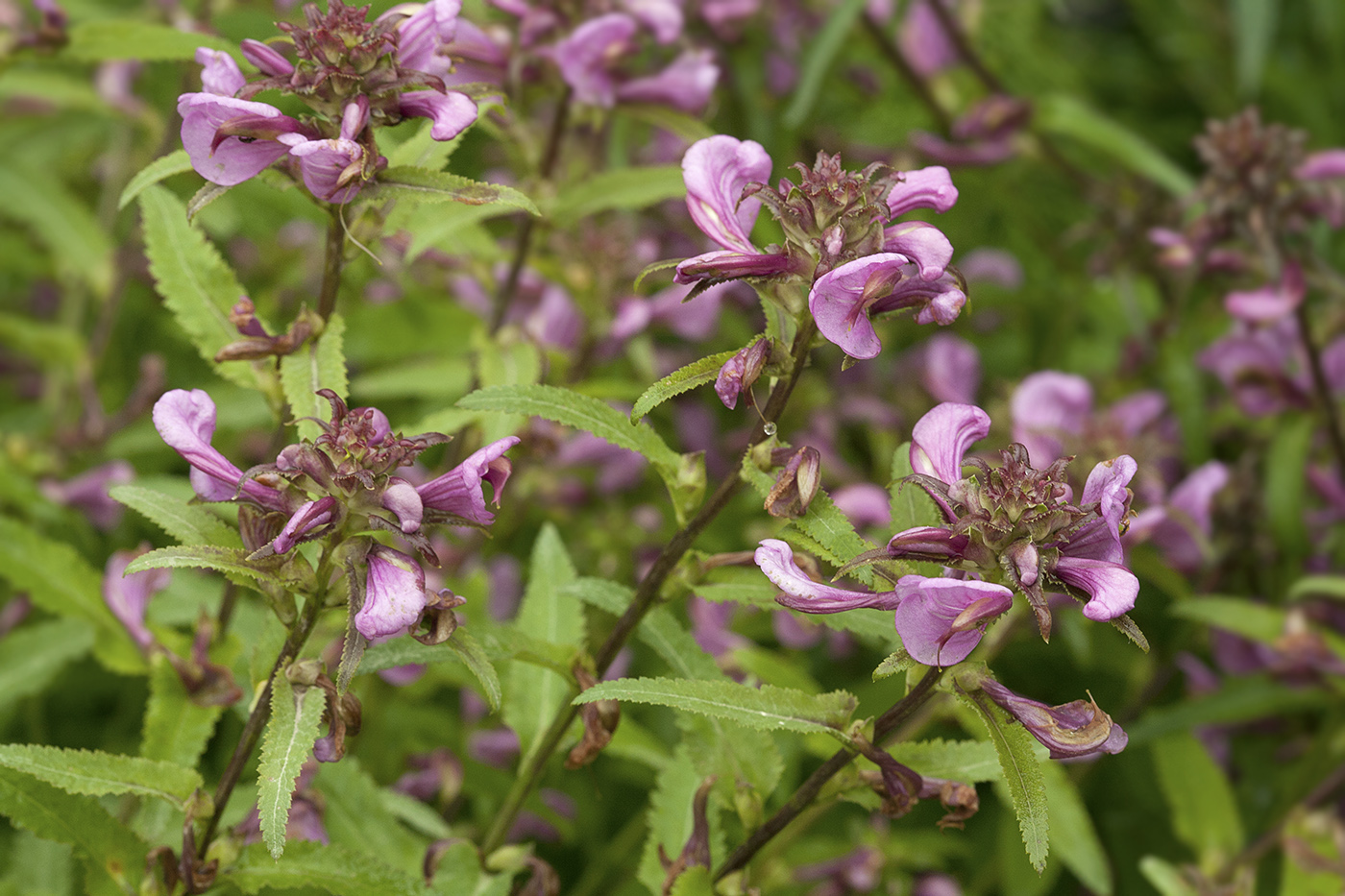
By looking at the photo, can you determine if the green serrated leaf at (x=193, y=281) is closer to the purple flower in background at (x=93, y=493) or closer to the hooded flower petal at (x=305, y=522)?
the hooded flower petal at (x=305, y=522)

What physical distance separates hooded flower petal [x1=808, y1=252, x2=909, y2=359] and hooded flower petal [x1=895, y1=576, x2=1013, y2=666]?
25cm

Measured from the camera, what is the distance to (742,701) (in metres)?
1.21

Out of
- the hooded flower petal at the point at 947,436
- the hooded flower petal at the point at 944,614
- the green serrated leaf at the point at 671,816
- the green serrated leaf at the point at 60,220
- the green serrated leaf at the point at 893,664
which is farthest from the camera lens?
the green serrated leaf at the point at 60,220

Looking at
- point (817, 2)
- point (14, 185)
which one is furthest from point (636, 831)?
point (817, 2)

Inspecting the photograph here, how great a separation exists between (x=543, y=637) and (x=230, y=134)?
82 cm

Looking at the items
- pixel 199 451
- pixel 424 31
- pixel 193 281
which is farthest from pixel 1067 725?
pixel 193 281

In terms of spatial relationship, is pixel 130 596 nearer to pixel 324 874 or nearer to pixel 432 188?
pixel 324 874

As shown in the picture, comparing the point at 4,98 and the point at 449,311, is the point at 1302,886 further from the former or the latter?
the point at 4,98

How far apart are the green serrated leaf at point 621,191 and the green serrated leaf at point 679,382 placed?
860 millimetres

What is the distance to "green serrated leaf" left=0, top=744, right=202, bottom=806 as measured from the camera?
125 centimetres

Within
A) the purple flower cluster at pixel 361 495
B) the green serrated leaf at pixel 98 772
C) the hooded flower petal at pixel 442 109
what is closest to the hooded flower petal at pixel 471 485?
the purple flower cluster at pixel 361 495

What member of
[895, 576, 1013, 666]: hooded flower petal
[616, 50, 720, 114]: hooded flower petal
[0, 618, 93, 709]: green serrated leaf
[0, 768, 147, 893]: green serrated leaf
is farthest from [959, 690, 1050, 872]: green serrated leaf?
[0, 618, 93, 709]: green serrated leaf

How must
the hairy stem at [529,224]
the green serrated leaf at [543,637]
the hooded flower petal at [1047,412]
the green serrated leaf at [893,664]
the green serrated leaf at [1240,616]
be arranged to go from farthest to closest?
the hooded flower petal at [1047,412], the green serrated leaf at [1240,616], the hairy stem at [529,224], the green serrated leaf at [543,637], the green serrated leaf at [893,664]

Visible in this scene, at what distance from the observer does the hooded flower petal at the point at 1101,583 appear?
3.40 ft
